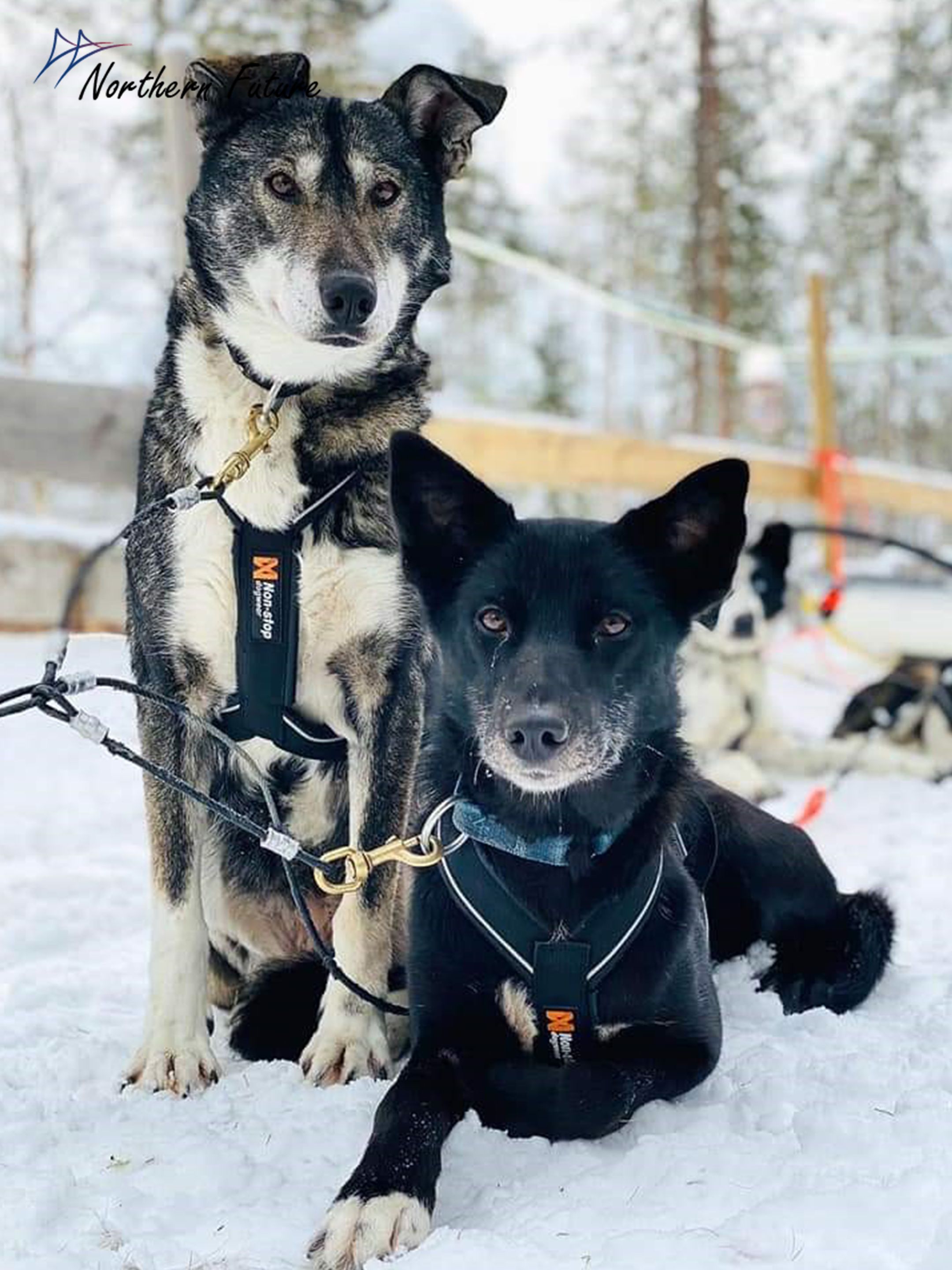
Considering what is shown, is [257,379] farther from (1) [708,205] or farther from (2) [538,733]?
(1) [708,205]

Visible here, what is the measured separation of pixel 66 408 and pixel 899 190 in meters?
22.9

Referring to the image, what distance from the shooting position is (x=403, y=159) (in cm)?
267

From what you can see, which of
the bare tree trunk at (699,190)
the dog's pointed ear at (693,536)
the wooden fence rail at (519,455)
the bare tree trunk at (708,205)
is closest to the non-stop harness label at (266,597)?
the dog's pointed ear at (693,536)

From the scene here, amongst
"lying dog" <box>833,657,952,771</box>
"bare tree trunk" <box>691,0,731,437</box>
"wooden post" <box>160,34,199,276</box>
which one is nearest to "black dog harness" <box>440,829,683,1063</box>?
"wooden post" <box>160,34,199,276</box>

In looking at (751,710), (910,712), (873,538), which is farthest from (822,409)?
(873,538)

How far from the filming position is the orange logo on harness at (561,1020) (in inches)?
89.9

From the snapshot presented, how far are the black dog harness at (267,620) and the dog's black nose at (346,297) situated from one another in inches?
12.5

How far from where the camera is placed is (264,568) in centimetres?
255

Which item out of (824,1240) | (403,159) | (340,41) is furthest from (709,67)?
(824,1240)

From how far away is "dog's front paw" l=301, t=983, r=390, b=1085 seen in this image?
2557 millimetres

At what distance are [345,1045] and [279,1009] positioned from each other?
0.24 m

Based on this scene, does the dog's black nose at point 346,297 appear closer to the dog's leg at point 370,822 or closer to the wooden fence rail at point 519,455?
the dog's leg at point 370,822

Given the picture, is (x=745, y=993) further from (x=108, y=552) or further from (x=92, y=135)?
(x=92, y=135)

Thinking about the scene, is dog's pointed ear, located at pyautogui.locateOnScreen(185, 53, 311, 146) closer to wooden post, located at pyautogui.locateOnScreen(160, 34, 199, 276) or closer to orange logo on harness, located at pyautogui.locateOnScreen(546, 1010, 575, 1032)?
orange logo on harness, located at pyautogui.locateOnScreen(546, 1010, 575, 1032)
